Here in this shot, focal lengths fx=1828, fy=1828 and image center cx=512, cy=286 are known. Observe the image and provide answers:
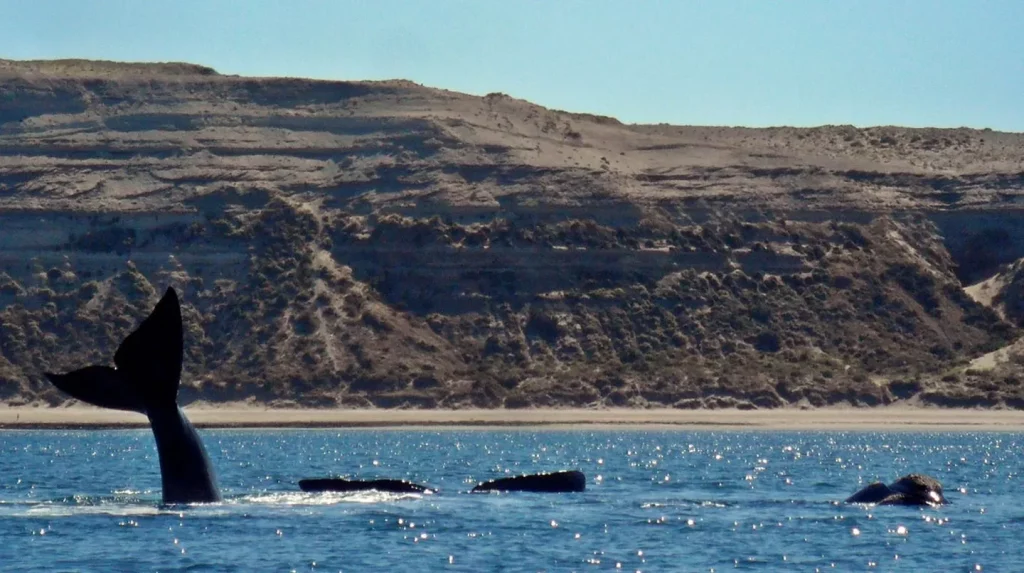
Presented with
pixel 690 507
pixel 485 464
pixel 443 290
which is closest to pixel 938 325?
pixel 443 290

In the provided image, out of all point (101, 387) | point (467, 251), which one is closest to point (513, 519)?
point (101, 387)

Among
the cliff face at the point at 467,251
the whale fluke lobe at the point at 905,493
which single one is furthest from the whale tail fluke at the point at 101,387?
the cliff face at the point at 467,251

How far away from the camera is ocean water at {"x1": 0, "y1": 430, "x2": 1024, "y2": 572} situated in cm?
2780

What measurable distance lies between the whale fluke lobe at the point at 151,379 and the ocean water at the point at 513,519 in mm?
1713

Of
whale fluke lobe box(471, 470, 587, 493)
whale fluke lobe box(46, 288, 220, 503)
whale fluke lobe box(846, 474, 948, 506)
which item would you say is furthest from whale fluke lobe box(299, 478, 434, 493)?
whale fluke lobe box(846, 474, 948, 506)

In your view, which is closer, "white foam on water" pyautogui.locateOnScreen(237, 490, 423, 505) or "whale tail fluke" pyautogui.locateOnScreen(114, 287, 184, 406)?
"whale tail fluke" pyautogui.locateOnScreen(114, 287, 184, 406)

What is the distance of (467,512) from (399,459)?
22.7 metres

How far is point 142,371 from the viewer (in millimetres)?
29812

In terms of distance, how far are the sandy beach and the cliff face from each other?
1353mm

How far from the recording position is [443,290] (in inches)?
3634

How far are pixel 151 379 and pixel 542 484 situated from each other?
1140 centimetres

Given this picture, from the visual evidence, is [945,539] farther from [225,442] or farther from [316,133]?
[316,133]

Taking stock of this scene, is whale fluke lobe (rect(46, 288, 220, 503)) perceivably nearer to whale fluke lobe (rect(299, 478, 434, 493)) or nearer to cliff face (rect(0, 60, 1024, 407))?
whale fluke lobe (rect(299, 478, 434, 493))

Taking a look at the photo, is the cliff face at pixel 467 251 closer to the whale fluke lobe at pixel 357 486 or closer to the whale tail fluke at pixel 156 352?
the whale fluke lobe at pixel 357 486
